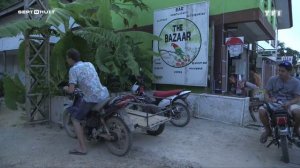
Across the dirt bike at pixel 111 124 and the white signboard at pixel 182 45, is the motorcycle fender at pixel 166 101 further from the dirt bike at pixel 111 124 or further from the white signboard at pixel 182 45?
the dirt bike at pixel 111 124

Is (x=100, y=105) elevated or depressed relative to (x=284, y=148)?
elevated

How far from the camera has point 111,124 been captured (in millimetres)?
6090

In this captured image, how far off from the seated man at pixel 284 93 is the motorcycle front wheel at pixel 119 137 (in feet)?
8.24

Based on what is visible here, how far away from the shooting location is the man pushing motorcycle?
5.87m

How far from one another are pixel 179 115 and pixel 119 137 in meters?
2.74

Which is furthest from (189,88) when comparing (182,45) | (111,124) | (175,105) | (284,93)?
(111,124)

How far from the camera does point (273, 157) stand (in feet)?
19.8

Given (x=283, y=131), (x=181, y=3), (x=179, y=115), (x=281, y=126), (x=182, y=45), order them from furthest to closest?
Answer: (x=181, y=3) → (x=182, y=45) → (x=179, y=115) → (x=281, y=126) → (x=283, y=131)

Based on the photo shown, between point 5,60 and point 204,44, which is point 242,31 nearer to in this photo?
point 204,44

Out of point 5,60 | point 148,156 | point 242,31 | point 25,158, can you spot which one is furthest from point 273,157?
point 5,60

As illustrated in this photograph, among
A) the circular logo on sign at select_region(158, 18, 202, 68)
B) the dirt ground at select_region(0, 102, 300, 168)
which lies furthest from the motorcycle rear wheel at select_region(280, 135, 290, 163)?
the circular logo on sign at select_region(158, 18, 202, 68)

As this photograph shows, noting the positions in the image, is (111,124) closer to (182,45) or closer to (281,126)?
(281,126)

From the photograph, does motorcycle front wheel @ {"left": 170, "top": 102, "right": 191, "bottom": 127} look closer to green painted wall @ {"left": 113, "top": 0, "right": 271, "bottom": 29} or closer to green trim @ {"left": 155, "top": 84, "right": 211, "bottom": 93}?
green trim @ {"left": 155, "top": 84, "right": 211, "bottom": 93}

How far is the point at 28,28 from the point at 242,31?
305 inches
